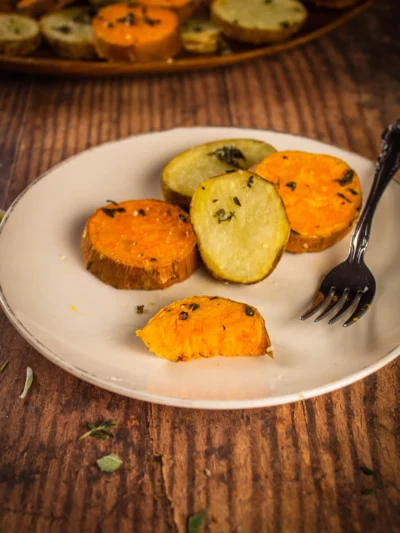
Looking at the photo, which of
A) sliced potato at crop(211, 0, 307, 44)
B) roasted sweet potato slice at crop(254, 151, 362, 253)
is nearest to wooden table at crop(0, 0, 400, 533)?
roasted sweet potato slice at crop(254, 151, 362, 253)

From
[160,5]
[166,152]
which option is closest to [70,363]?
[166,152]

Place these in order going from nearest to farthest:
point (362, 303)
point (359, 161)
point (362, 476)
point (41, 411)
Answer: point (362, 476)
point (41, 411)
point (362, 303)
point (359, 161)

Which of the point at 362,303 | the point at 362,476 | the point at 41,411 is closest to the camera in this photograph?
the point at 362,476

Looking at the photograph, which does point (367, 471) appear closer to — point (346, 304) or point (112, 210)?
point (346, 304)

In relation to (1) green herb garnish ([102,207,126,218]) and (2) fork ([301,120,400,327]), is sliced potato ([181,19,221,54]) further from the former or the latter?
(1) green herb garnish ([102,207,126,218])

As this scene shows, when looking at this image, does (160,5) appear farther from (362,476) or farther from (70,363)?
(362,476)

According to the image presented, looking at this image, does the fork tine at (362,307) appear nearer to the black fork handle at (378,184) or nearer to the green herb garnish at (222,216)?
the black fork handle at (378,184)

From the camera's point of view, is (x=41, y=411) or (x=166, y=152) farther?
(x=166, y=152)

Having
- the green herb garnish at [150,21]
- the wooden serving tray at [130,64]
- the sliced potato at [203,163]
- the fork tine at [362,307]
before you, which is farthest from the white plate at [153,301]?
the green herb garnish at [150,21]
